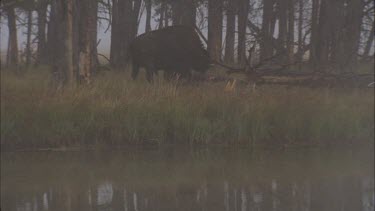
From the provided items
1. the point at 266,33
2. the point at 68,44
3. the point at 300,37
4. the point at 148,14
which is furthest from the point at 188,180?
the point at 68,44

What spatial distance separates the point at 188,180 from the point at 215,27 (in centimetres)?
216

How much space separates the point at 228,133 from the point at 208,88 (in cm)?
93

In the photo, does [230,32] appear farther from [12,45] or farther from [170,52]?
[12,45]

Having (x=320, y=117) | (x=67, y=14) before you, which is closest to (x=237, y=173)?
(x=320, y=117)

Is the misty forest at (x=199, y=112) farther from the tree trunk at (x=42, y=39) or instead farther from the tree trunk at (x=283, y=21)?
the tree trunk at (x=42, y=39)

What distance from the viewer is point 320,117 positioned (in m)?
11.9

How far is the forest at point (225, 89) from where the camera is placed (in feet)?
31.8

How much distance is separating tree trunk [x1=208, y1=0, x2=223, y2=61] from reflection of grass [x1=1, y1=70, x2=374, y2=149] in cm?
164

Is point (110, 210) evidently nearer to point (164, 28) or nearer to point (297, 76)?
point (164, 28)

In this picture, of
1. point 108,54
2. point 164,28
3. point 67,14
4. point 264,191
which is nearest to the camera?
point 264,191

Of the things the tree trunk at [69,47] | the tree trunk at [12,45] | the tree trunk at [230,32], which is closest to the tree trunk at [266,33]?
the tree trunk at [230,32]

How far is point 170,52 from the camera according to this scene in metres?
9.86

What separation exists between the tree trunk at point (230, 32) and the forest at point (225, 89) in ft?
0.11

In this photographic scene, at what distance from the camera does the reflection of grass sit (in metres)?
11.3
